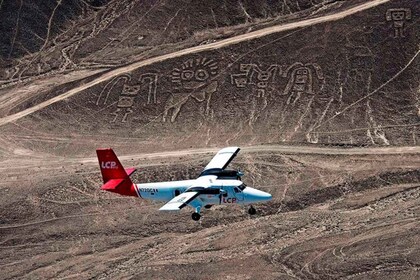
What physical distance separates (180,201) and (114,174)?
673 cm

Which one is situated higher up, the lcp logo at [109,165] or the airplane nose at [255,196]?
the lcp logo at [109,165]

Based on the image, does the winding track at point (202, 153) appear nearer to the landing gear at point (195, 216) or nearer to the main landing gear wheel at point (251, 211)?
the main landing gear wheel at point (251, 211)

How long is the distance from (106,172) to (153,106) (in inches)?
780

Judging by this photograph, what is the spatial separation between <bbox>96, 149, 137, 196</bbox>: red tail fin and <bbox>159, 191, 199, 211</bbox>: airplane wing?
4.35 metres

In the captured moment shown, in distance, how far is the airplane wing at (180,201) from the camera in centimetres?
4300

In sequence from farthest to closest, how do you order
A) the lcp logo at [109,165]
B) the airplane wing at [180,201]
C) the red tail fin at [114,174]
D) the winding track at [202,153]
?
1. the winding track at [202,153]
2. the lcp logo at [109,165]
3. the red tail fin at [114,174]
4. the airplane wing at [180,201]

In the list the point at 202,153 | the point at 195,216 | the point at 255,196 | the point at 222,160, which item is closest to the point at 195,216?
Result: the point at 195,216

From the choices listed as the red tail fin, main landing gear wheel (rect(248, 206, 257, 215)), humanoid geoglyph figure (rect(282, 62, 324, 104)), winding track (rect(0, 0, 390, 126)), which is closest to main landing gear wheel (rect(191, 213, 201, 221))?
main landing gear wheel (rect(248, 206, 257, 215))

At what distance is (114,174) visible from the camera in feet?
160

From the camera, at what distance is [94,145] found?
6344 centimetres

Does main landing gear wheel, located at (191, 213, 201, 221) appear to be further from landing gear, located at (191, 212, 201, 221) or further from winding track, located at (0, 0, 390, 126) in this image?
winding track, located at (0, 0, 390, 126)

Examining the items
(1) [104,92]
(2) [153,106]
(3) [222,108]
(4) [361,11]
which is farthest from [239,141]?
(4) [361,11]

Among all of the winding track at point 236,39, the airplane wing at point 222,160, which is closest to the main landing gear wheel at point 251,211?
the airplane wing at point 222,160

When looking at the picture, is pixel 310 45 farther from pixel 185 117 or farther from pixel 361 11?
pixel 185 117
